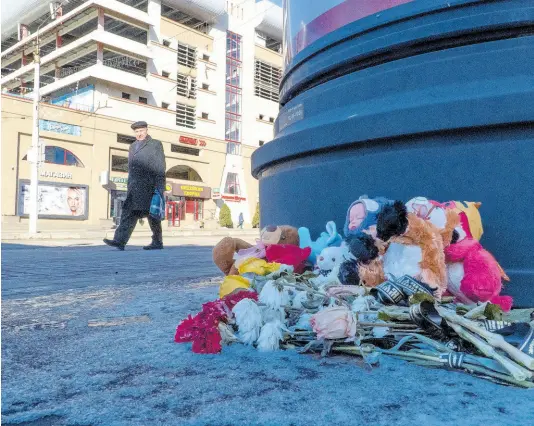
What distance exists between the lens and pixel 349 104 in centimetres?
225

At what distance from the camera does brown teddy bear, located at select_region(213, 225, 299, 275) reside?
2.41m

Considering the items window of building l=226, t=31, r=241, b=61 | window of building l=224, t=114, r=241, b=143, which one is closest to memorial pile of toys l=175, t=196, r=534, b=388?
window of building l=224, t=114, r=241, b=143

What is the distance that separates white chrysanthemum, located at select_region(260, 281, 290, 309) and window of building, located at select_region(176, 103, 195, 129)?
30.1 metres

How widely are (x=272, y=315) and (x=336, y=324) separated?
0.26 m

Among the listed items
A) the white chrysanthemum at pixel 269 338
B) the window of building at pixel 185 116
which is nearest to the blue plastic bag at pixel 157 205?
the white chrysanthemum at pixel 269 338

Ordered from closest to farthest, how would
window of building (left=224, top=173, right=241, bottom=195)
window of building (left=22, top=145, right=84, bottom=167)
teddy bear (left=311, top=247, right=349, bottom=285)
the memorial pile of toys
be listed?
the memorial pile of toys
teddy bear (left=311, top=247, right=349, bottom=285)
window of building (left=22, top=145, right=84, bottom=167)
window of building (left=224, top=173, right=241, bottom=195)

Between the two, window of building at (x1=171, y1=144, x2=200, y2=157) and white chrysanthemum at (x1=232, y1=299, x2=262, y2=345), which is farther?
window of building at (x1=171, y1=144, x2=200, y2=157)

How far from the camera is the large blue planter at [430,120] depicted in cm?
176

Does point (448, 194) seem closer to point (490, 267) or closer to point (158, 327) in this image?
point (490, 267)

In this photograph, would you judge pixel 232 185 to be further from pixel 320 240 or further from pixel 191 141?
pixel 320 240

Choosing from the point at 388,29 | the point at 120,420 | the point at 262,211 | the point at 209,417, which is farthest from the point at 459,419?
the point at 262,211

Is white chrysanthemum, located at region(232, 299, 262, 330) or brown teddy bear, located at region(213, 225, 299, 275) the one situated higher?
brown teddy bear, located at region(213, 225, 299, 275)

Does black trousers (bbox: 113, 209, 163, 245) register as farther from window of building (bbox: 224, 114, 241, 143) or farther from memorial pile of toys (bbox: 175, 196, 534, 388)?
window of building (bbox: 224, 114, 241, 143)

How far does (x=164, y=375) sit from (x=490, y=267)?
1.18 meters
